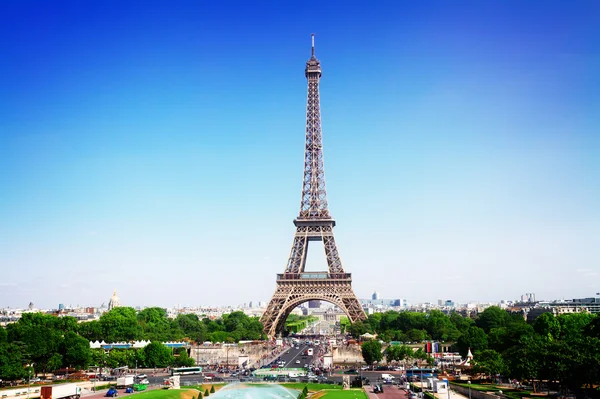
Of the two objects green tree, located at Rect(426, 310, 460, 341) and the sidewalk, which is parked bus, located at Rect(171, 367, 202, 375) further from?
green tree, located at Rect(426, 310, 460, 341)

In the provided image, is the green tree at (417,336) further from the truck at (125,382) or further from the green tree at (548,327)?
the truck at (125,382)

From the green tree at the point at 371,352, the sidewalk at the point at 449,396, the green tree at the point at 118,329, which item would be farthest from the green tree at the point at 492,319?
the green tree at the point at 118,329

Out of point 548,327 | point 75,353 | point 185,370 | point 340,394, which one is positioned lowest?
point 185,370

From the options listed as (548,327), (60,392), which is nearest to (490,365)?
(548,327)

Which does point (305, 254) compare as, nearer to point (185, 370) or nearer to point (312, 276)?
point (312, 276)

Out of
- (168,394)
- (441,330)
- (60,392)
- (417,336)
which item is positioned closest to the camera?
(60,392)

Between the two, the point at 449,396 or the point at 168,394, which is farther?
the point at 168,394
